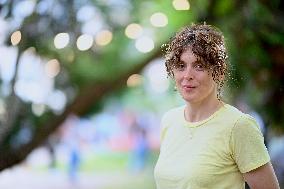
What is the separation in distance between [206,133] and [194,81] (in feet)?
0.42

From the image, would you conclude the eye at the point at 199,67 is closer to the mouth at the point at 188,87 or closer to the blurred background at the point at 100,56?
the mouth at the point at 188,87

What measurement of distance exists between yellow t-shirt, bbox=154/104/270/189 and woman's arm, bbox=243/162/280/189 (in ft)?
0.06

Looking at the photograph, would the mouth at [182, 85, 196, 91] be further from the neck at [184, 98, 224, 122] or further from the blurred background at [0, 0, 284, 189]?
the blurred background at [0, 0, 284, 189]

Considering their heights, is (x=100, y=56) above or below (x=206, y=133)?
above

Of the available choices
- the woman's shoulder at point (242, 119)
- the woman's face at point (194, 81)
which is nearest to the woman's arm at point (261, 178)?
the woman's shoulder at point (242, 119)

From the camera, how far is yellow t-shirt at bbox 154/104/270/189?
1449 mm

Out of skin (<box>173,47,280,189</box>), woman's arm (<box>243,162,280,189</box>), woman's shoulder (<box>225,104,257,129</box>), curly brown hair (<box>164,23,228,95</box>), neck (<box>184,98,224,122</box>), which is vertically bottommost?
woman's arm (<box>243,162,280,189</box>)

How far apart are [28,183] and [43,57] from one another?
3.93 meters

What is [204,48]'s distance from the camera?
153 centimetres

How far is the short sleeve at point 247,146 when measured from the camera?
1.45 metres

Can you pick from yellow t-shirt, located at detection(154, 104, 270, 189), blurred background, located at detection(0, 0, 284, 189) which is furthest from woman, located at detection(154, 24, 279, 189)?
blurred background, located at detection(0, 0, 284, 189)

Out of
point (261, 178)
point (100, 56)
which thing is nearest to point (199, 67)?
point (261, 178)

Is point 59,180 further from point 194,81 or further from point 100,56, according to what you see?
point 194,81

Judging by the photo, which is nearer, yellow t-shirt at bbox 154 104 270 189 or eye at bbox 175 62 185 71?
yellow t-shirt at bbox 154 104 270 189
